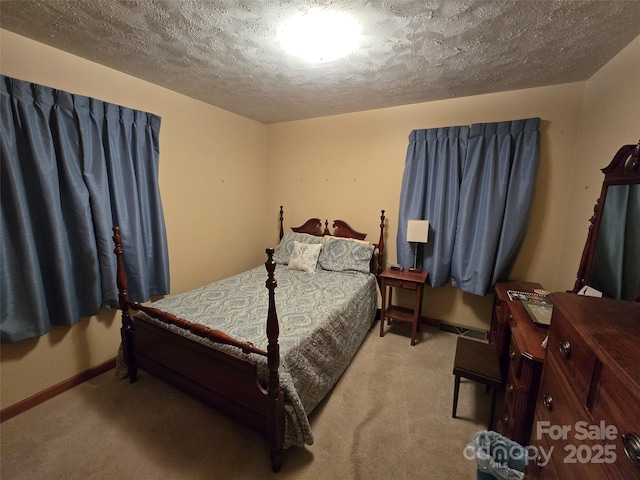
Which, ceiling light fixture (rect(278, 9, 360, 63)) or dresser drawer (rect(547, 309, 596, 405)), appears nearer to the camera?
dresser drawer (rect(547, 309, 596, 405))

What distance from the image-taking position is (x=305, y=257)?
2996mm

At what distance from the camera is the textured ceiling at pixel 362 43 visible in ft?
4.35

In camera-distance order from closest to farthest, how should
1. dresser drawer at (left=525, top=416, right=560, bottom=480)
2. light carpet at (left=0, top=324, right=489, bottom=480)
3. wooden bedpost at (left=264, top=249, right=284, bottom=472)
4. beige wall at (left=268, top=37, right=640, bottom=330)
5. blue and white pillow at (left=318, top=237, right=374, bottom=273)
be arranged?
dresser drawer at (left=525, top=416, right=560, bottom=480)
wooden bedpost at (left=264, top=249, right=284, bottom=472)
light carpet at (left=0, top=324, right=489, bottom=480)
beige wall at (left=268, top=37, right=640, bottom=330)
blue and white pillow at (left=318, top=237, right=374, bottom=273)

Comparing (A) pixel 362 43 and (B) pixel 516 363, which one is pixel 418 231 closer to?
(B) pixel 516 363

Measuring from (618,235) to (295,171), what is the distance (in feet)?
9.89

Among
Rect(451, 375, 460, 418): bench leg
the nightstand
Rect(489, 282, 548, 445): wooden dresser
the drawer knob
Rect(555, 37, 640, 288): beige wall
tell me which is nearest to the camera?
the drawer knob

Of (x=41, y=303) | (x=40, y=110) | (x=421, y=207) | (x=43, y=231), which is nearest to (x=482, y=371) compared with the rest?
(x=421, y=207)

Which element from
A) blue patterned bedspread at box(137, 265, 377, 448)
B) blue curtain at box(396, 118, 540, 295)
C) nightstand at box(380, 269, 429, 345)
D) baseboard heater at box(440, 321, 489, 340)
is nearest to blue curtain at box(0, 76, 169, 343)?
blue patterned bedspread at box(137, 265, 377, 448)

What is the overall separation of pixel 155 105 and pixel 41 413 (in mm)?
2509

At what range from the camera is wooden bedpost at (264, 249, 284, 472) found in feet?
4.31

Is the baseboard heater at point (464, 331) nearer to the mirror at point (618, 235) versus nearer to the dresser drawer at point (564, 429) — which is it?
the mirror at point (618, 235)

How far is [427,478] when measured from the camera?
1.39m

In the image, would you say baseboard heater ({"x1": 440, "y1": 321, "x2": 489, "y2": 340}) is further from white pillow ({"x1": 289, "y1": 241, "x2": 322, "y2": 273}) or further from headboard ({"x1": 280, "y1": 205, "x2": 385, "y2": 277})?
white pillow ({"x1": 289, "y1": 241, "x2": 322, "y2": 273})

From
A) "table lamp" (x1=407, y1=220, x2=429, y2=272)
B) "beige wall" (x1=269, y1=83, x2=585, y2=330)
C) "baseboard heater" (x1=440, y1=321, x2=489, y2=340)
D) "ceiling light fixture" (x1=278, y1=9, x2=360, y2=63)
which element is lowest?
"baseboard heater" (x1=440, y1=321, x2=489, y2=340)
